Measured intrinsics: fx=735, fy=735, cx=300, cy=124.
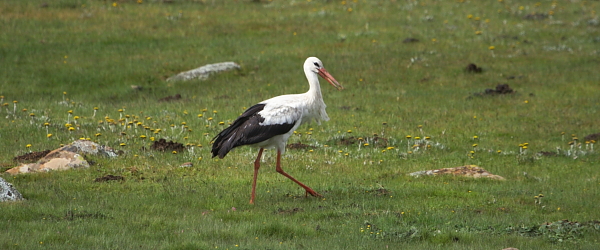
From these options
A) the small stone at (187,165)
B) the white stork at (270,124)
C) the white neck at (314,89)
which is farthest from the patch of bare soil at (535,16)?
the small stone at (187,165)

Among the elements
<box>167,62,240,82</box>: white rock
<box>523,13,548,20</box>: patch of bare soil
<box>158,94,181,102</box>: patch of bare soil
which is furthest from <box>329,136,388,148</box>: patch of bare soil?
<box>523,13,548,20</box>: patch of bare soil

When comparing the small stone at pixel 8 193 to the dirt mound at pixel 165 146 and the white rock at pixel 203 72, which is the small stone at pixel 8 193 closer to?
the dirt mound at pixel 165 146

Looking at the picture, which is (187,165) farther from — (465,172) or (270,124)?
(465,172)

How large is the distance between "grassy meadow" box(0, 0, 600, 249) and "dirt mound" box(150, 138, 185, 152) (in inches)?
8.6

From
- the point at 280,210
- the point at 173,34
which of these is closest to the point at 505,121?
the point at 280,210

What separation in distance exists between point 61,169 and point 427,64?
15247 millimetres

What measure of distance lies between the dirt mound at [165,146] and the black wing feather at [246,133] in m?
3.64

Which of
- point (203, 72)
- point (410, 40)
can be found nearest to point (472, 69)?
point (410, 40)

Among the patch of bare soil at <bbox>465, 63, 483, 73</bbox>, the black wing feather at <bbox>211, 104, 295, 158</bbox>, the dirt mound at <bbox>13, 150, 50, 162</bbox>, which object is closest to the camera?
the black wing feather at <bbox>211, 104, 295, 158</bbox>

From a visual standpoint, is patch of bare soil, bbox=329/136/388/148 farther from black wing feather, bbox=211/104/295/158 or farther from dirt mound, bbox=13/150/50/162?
dirt mound, bbox=13/150/50/162

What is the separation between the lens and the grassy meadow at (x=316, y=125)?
32.9 ft

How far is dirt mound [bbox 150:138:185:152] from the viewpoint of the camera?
15.4 meters

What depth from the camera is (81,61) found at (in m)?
25.6

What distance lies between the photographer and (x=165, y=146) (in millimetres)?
15484
